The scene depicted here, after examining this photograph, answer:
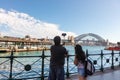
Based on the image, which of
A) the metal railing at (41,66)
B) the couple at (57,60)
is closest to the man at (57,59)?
the couple at (57,60)

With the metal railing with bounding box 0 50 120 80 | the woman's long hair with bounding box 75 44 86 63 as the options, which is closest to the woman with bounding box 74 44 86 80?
the woman's long hair with bounding box 75 44 86 63

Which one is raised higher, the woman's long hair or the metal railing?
the woman's long hair

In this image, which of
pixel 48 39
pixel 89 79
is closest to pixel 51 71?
pixel 89 79

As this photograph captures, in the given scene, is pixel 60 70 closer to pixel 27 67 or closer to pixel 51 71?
pixel 51 71

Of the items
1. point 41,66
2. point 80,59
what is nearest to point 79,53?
point 80,59

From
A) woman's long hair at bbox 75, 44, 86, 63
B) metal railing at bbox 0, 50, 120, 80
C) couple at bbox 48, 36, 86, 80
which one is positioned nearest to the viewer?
couple at bbox 48, 36, 86, 80

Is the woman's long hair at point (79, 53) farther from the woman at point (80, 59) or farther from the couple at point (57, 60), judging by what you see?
the couple at point (57, 60)

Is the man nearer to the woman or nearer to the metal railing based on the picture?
the woman

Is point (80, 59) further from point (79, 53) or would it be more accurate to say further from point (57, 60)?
point (57, 60)

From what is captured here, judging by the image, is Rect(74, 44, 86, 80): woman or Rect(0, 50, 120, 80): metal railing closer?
Rect(74, 44, 86, 80): woman

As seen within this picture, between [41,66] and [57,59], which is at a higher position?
[57,59]

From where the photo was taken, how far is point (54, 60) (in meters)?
6.70

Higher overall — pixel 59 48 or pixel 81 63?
pixel 59 48

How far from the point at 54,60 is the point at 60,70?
0.35m
